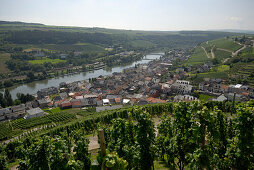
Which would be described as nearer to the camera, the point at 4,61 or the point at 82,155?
the point at 82,155

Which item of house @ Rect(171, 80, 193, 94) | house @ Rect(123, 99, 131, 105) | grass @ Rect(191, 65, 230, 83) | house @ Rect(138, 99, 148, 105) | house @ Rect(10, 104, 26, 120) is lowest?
house @ Rect(10, 104, 26, 120)

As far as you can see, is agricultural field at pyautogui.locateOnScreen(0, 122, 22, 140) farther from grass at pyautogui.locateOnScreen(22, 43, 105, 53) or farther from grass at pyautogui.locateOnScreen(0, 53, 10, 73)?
grass at pyautogui.locateOnScreen(22, 43, 105, 53)

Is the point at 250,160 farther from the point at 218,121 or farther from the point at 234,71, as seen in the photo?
the point at 234,71

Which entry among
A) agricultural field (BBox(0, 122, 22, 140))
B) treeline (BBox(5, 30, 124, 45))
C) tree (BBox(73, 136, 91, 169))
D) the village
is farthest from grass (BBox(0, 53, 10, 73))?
tree (BBox(73, 136, 91, 169))

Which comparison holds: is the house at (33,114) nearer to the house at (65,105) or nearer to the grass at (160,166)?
the house at (65,105)

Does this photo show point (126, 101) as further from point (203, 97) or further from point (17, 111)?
point (17, 111)

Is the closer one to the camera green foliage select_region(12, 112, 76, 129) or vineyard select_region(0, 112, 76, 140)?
vineyard select_region(0, 112, 76, 140)

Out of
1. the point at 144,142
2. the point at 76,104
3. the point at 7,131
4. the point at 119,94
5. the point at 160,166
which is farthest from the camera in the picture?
the point at 119,94

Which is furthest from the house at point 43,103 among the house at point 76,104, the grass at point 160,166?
the grass at point 160,166

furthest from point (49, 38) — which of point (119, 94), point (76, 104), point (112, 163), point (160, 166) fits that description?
point (112, 163)

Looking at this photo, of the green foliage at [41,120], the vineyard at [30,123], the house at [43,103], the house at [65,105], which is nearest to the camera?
the vineyard at [30,123]

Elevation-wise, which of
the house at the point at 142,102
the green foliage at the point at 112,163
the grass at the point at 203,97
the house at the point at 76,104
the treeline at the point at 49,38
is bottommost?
the house at the point at 76,104
